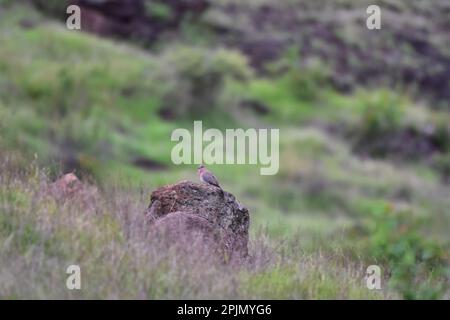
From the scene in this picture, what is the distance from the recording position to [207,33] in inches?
1558

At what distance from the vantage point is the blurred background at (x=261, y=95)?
81.3ft

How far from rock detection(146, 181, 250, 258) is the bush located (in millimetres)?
21362

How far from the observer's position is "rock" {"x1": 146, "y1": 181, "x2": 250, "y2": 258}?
788 centimetres

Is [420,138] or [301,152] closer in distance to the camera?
[301,152]

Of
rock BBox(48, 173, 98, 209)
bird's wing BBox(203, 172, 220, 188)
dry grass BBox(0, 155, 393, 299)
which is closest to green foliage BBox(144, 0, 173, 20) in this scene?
rock BBox(48, 173, 98, 209)

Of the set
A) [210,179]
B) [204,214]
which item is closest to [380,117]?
[210,179]

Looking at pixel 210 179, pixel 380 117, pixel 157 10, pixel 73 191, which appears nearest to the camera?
pixel 73 191

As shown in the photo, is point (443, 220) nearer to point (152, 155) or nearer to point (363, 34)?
point (152, 155)

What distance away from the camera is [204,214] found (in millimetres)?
8195

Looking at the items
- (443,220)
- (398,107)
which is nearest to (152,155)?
(443,220)

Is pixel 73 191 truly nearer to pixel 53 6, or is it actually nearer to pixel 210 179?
pixel 210 179

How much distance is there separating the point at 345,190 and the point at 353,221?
275 cm

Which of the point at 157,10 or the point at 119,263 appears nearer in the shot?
the point at 119,263

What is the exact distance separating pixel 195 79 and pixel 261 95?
4.18 meters
